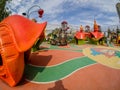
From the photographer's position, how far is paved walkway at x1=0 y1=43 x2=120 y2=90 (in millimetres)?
9844

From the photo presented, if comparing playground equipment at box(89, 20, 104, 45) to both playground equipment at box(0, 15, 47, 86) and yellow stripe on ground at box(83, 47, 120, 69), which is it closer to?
yellow stripe on ground at box(83, 47, 120, 69)

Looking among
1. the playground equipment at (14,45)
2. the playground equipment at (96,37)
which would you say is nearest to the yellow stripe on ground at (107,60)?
the playground equipment at (14,45)

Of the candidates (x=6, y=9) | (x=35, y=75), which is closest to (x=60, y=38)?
(x=35, y=75)

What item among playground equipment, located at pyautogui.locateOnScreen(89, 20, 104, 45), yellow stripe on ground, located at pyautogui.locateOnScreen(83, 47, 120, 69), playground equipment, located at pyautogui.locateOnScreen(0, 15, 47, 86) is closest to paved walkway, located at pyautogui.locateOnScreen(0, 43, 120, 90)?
yellow stripe on ground, located at pyautogui.locateOnScreen(83, 47, 120, 69)

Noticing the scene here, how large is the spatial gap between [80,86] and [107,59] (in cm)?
378

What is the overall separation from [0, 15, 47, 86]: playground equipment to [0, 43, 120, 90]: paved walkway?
0.65m

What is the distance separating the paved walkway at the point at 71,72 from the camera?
984 centimetres

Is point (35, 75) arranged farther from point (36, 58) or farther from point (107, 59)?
point (107, 59)

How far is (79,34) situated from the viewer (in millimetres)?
22953

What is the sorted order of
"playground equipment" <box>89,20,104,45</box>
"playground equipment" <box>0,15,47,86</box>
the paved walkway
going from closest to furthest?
"playground equipment" <box>0,15,47,86</box>
the paved walkway
"playground equipment" <box>89,20,104,45</box>

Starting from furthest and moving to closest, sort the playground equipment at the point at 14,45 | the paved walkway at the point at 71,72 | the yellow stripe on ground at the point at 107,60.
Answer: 1. the yellow stripe on ground at the point at 107,60
2. the paved walkway at the point at 71,72
3. the playground equipment at the point at 14,45

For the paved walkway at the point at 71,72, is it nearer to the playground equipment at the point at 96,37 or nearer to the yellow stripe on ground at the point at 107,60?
the yellow stripe on ground at the point at 107,60

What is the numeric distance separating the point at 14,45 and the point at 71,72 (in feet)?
10.8

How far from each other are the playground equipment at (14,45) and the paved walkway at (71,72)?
25.5 inches
